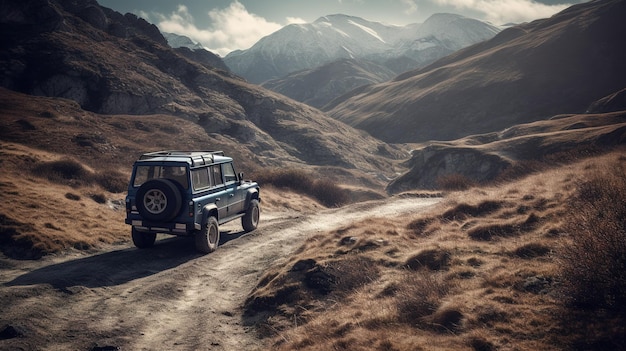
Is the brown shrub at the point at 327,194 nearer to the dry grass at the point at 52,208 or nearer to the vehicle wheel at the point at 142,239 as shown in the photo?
the dry grass at the point at 52,208

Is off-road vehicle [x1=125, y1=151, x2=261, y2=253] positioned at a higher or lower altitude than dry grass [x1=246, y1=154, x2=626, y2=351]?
higher

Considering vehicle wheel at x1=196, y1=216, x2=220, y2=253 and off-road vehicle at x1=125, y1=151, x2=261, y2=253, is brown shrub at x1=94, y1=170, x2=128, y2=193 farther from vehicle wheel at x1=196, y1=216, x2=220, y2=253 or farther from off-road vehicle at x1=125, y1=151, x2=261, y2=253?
vehicle wheel at x1=196, y1=216, x2=220, y2=253

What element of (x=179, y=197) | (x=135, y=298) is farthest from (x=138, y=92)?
(x=135, y=298)

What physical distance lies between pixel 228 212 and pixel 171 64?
6666 cm

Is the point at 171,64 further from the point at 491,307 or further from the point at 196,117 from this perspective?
the point at 491,307

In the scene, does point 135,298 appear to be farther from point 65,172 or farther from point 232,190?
point 65,172

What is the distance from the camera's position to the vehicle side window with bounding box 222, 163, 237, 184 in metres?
13.9

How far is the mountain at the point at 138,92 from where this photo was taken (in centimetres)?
4625

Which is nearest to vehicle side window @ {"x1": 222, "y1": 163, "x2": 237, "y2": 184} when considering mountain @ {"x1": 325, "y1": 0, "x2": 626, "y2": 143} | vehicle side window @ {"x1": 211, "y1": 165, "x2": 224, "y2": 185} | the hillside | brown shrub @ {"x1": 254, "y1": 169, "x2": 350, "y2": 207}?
vehicle side window @ {"x1": 211, "y1": 165, "x2": 224, "y2": 185}

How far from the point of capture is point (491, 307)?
573cm

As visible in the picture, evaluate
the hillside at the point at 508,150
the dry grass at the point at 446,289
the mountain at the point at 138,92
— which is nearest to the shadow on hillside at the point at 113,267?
the dry grass at the point at 446,289

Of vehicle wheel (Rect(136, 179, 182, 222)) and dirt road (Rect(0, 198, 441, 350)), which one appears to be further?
vehicle wheel (Rect(136, 179, 182, 222))

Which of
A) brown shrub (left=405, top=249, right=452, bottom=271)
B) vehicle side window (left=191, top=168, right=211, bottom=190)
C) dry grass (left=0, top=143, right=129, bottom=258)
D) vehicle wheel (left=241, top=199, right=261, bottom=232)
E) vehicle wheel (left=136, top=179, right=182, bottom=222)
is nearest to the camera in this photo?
brown shrub (left=405, top=249, right=452, bottom=271)

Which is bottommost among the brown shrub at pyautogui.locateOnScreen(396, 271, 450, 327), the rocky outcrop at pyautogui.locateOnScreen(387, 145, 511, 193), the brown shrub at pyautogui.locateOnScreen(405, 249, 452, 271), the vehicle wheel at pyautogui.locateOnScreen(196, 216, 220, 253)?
the rocky outcrop at pyautogui.locateOnScreen(387, 145, 511, 193)
